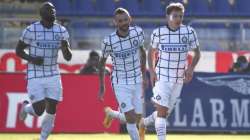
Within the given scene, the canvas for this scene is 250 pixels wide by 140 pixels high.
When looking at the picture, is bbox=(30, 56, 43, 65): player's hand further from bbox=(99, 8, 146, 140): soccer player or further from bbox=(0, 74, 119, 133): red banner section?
bbox=(0, 74, 119, 133): red banner section

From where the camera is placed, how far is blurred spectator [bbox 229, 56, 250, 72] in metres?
15.9

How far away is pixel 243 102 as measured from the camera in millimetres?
14336

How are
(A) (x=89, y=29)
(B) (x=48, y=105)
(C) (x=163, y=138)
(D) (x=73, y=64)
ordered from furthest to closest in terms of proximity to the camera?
(A) (x=89, y=29) < (D) (x=73, y=64) < (B) (x=48, y=105) < (C) (x=163, y=138)

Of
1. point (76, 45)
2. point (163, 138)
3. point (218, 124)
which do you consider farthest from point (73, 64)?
point (163, 138)

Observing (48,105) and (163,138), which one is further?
(48,105)

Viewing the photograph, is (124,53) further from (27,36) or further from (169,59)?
(27,36)

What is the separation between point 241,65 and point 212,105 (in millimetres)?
2185

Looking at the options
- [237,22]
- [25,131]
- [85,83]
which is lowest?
[25,131]

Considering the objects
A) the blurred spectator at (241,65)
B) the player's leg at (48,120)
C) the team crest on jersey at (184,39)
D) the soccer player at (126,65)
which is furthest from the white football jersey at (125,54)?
the blurred spectator at (241,65)

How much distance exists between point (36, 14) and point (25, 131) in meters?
8.31

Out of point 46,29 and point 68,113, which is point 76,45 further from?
point 46,29

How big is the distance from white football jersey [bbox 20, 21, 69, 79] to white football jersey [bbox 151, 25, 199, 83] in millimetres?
1472

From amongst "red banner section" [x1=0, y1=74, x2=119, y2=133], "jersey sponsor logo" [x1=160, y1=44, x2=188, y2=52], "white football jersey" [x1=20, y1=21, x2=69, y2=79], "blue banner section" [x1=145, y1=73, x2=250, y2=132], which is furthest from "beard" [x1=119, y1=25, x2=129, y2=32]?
"blue banner section" [x1=145, y1=73, x2=250, y2=132]

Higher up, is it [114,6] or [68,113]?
[114,6]
